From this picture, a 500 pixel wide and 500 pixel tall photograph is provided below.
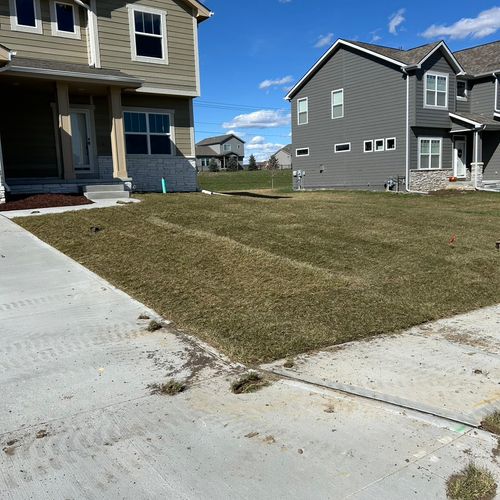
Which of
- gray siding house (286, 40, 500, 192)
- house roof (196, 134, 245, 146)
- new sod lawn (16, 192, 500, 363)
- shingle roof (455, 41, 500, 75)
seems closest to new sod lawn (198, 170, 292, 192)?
gray siding house (286, 40, 500, 192)

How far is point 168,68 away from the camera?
1747cm

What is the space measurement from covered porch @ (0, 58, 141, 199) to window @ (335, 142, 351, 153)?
15.4 meters

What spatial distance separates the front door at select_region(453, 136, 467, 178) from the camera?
88.1 feet

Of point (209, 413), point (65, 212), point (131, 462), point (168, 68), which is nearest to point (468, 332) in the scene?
point (209, 413)

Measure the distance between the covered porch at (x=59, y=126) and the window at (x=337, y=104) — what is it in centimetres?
1547

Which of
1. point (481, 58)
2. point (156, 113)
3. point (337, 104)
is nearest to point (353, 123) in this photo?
point (337, 104)

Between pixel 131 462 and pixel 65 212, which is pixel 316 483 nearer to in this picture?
pixel 131 462

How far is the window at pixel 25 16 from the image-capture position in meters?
14.7

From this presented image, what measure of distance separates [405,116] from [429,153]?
2.58 meters

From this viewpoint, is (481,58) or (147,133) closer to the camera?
(147,133)

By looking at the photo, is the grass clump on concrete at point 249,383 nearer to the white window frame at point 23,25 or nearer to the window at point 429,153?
the white window frame at point 23,25

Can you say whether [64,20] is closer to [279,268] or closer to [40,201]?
[40,201]

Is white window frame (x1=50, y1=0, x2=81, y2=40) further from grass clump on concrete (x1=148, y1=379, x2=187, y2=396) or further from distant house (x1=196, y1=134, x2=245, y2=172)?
distant house (x1=196, y1=134, x2=245, y2=172)

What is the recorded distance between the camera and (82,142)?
16.5 metres
